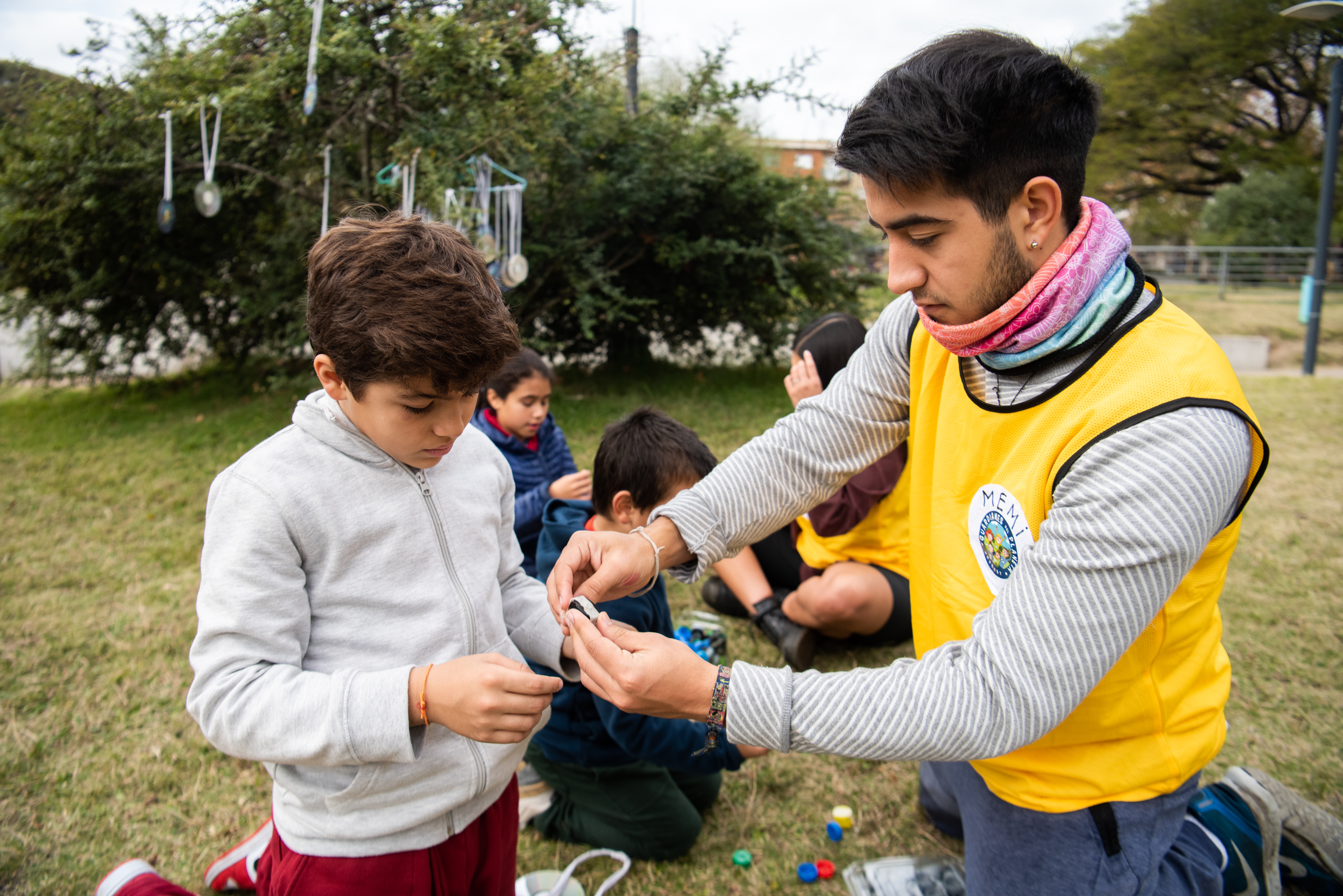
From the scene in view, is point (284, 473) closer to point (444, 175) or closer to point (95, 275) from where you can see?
point (444, 175)

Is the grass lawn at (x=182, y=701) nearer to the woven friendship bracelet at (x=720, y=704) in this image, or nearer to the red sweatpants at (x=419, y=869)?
the red sweatpants at (x=419, y=869)

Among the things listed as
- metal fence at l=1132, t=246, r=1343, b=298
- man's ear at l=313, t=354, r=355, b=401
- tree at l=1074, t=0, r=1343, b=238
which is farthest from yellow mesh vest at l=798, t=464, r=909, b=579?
tree at l=1074, t=0, r=1343, b=238

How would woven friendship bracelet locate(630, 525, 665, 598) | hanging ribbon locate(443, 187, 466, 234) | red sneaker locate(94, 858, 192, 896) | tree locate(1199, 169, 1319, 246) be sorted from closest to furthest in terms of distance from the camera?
woven friendship bracelet locate(630, 525, 665, 598) < red sneaker locate(94, 858, 192, 896) < hanging ribbon locate(443, 187, 466, 234) < tree locate(1199, 169, 1319, 246)

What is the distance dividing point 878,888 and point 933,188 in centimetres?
184

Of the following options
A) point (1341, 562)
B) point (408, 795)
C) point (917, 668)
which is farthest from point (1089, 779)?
point (1341, 562)

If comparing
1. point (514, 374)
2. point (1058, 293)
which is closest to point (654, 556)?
point (1058, 293)

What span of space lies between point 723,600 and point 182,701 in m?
2.25

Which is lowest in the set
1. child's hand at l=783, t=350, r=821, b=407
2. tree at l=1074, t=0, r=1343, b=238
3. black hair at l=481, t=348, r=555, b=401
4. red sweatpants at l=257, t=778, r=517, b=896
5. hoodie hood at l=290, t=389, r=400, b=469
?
red sweatpants at l=257, t=778, r=517, b=896

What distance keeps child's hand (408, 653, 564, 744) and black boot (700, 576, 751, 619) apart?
2.51 m

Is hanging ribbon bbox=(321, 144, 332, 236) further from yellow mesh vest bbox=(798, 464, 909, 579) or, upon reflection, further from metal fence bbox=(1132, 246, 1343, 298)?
metal fence bbox=(1132, 246, 1343, 298)

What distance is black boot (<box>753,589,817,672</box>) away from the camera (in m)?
3.41

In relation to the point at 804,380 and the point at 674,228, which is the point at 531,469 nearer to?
the point at 804,380

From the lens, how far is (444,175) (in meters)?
5.60

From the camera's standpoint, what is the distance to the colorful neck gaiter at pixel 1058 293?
1.38 meters
